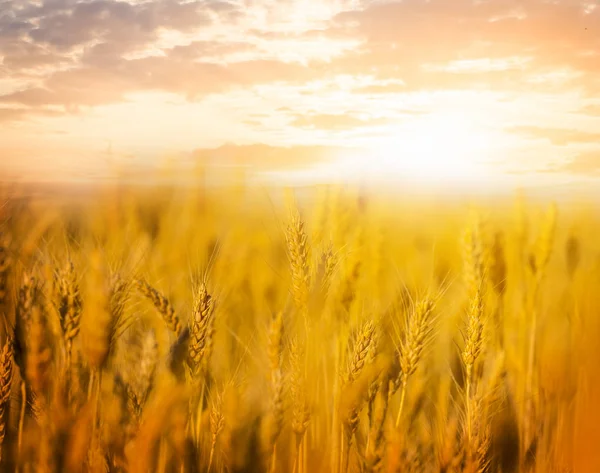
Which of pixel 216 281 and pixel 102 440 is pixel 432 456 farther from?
pixel 102 440

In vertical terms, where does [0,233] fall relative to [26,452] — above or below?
above

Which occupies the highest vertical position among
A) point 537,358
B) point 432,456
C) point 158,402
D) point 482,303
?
point 482,303

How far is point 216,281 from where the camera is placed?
74.6 inches

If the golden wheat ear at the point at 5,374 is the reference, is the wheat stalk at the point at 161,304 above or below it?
above

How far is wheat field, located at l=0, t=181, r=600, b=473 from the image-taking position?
5.16ft

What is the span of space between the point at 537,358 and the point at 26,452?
2.00 meters

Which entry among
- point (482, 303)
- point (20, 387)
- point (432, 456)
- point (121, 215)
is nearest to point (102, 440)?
point (20, 387)

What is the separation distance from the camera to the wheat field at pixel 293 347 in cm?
157

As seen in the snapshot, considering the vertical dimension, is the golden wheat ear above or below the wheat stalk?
below

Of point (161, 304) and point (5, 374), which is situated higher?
point (161, 304)

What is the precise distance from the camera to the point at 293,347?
175 cm

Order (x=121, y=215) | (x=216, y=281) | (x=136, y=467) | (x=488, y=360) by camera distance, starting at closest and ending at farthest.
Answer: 1. (x=136, y=467)
2. (x=216, y=281)
3. (x=488, y=360)
4. (x=121, y=215)

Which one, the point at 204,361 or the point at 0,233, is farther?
the point at 0,233

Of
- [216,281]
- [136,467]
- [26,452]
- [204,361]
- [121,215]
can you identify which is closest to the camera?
[136,467]
